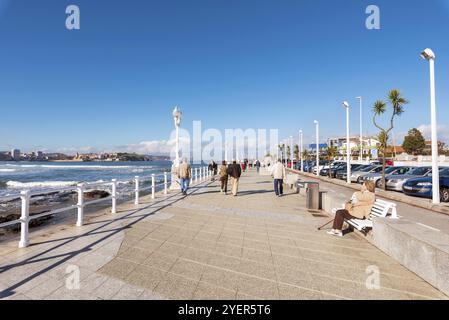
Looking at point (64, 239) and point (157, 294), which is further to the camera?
point (64, 239)

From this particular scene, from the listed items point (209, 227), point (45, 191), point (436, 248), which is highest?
point (45, 191)

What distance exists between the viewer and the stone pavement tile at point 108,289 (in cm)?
312

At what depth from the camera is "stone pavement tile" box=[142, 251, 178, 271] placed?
4043 millimetres

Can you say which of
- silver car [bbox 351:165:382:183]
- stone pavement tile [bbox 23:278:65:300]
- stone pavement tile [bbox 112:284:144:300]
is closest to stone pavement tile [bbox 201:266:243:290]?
stone pavement tile [bbox 112:284:144:300]

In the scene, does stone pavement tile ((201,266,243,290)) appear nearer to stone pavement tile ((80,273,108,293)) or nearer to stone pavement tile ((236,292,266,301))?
stone pavement tile ((236,292,266,301))

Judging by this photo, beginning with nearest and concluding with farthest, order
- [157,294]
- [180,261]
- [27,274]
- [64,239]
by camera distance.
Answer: [157,294], [27,274], [180,261], [64,239]

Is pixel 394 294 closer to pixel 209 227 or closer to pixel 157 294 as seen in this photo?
pixel 157 294

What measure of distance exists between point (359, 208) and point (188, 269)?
405 cm

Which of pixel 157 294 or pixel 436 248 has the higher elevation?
pixel 436 248

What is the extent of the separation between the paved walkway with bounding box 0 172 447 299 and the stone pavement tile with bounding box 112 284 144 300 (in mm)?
12

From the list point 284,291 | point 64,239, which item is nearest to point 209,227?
point 64,239
